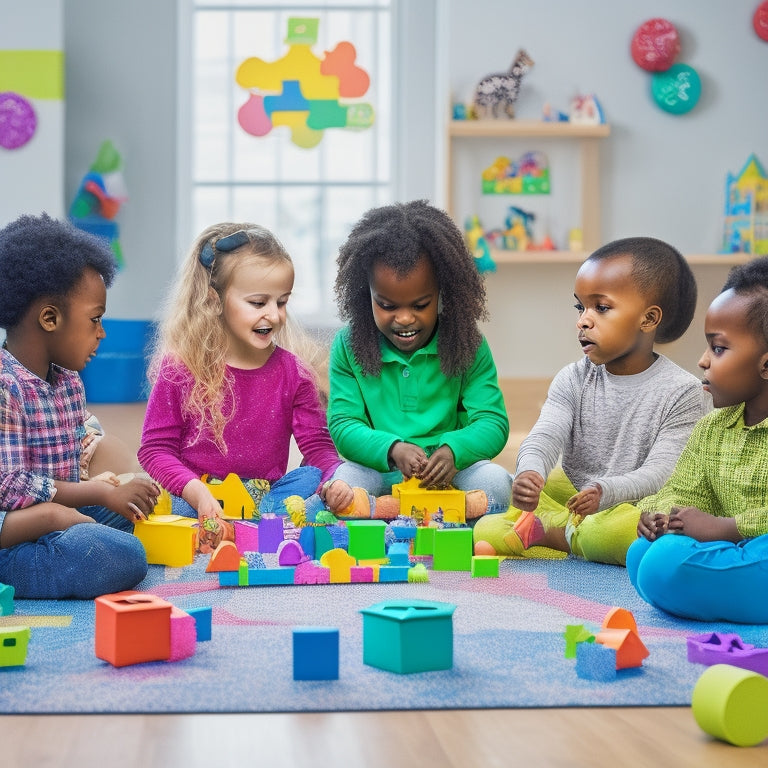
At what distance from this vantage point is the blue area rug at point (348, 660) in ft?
3.37

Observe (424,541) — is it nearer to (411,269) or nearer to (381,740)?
A: (411,269)

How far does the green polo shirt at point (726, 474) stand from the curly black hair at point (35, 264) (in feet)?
3.04

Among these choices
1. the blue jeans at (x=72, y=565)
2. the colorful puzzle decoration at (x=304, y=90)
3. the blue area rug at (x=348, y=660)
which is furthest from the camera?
the colorful puzzle decoration at (x=304, y=90)

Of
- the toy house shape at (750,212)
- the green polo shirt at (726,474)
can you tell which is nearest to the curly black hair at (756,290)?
the green polo shirt at (726,474)

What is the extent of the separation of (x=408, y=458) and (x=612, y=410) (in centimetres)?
39

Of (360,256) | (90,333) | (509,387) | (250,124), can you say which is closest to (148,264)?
(250,124)

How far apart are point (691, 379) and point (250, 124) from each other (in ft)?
12.8

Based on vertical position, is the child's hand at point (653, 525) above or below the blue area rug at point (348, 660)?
above

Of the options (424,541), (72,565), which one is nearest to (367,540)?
(424,541)

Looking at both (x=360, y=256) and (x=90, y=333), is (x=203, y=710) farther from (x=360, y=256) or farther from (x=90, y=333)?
(x=360, y=256)

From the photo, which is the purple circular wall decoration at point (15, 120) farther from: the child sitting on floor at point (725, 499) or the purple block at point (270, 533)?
the child sitting on floor at point (725, 499)

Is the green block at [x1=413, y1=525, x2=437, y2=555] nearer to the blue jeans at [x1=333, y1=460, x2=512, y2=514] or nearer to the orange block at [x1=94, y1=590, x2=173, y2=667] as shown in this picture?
the blue jeans at [x1=333, y1=460, x2=512, y2=514]

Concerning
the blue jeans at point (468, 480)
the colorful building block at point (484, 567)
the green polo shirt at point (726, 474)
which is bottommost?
the colorful building block at point (484, 567)

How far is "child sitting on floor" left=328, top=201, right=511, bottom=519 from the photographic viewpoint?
2098 mm
